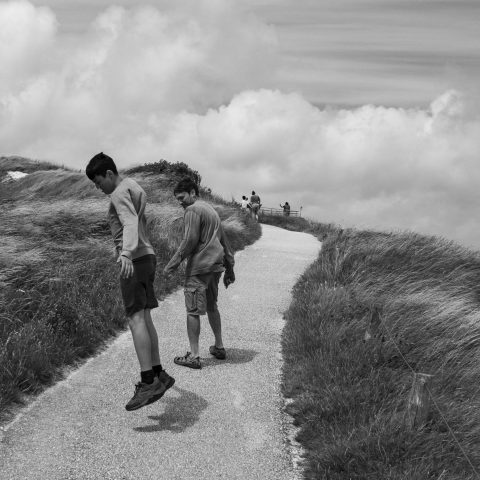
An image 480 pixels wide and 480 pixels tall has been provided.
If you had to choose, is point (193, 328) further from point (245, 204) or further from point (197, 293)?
point (245, 204)

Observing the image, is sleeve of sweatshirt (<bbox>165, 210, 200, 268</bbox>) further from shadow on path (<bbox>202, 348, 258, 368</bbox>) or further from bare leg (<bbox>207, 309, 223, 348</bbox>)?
shadow on path (<bbox>202, 348, 258, 368</bbox>)

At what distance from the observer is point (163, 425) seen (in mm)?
4809

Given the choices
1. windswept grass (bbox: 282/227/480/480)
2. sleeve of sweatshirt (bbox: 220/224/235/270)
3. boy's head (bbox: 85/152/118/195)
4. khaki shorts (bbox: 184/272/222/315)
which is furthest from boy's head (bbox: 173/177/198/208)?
windswept grass (bbox: 282/227/480/480)

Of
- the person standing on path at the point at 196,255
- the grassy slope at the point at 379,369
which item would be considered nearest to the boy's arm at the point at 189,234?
the person standing on path at the point at 196,255

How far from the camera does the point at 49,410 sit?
491 centimetres

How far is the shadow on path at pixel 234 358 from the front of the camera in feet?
21.2

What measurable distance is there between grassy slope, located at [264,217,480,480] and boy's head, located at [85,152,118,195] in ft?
7.95

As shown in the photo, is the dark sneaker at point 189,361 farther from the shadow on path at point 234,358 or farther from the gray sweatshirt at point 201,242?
the gray sweatshirt at point 201,242

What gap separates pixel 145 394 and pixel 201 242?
1.85 m

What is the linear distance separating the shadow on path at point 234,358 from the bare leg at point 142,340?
67.6 inches

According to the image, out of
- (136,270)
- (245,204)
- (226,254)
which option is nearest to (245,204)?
(245,204)

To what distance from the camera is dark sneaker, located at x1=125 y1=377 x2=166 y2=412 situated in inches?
180

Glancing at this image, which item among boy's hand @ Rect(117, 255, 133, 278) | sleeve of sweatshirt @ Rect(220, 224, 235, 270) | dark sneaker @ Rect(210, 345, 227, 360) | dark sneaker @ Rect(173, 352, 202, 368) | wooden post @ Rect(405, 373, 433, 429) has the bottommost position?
dark sneaker @ Rect(210, 345, 227, 360)

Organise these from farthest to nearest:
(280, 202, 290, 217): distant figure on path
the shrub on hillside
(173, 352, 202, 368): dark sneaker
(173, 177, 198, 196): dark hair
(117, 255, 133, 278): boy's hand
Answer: (280, 202, 290, 217): distant figure on path < the shrub on hillside < (173, 352, 202, 368): dark sneaker < (173, 177, 198, 196): dark hair < (117, 255, 133, 278): boy's hand
